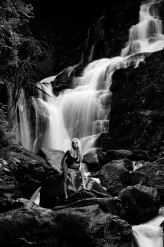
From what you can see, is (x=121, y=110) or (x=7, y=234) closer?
(x=7, y=234)

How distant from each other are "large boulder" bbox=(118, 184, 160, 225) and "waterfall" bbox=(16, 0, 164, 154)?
7472 mm

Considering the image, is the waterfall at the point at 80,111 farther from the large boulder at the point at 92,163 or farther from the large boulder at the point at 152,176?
the large boulder at the point at 152,176

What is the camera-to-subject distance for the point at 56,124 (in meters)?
18.7

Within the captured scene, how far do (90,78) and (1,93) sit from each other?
6094 mm

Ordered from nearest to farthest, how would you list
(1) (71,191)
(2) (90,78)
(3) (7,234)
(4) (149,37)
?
(3) (7,234) < (1) (71,191) < (2) (90,78) < (4) (149,37)

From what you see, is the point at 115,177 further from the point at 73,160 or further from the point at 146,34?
the point at 146,34

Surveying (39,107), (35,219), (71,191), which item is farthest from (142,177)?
(39,107)

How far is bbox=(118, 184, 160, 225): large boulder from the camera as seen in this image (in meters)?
8.35

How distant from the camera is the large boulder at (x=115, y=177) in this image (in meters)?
10.6

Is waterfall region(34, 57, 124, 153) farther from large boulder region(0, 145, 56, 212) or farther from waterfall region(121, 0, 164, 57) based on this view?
large boulder region(0, 145, 56, 212)

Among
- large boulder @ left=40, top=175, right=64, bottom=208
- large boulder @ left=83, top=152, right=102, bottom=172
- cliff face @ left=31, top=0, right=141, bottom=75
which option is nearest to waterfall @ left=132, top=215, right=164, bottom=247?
large boulder @ left=40, top=175, right=64, bottom=208

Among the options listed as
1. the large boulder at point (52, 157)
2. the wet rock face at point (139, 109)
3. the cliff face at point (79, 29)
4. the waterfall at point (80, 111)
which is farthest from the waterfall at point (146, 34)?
the large boulder at point (52, 157)

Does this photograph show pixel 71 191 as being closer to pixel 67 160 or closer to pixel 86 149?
pixel 67 160

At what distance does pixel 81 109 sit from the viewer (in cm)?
1850
